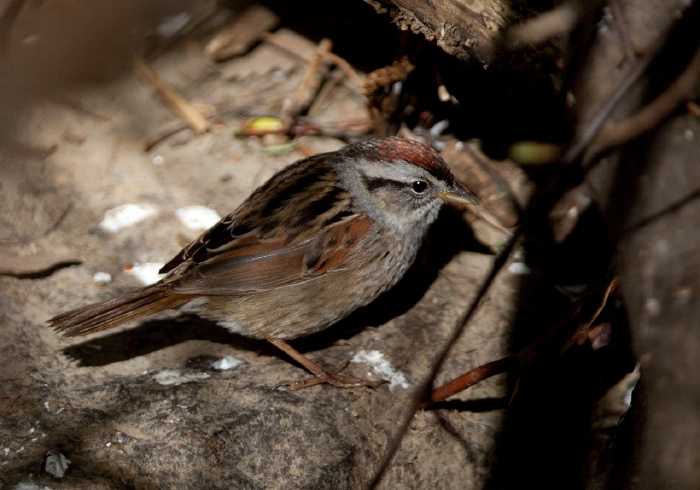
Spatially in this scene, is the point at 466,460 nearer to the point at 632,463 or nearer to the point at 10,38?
the point at 632,463

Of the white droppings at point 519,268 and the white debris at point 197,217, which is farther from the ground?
the white droppings at point 519,268

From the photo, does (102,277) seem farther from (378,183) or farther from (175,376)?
(378,183)

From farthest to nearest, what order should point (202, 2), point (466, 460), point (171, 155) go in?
point (202, 2) → point (171, 155) → point (466, 460)

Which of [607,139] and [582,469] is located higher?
[607,139]

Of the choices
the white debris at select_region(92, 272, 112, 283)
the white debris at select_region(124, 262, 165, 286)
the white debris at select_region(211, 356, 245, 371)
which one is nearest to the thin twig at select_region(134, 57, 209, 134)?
the white debris at select_region(124, 262, 165, 286)

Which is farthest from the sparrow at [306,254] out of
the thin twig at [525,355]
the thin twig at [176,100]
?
the thin twig at [176,100]

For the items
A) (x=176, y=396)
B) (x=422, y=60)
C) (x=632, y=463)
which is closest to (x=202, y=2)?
(x=422, y=60)

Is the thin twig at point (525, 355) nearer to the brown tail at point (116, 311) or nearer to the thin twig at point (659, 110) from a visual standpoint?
the brown tail at point (116, 311)

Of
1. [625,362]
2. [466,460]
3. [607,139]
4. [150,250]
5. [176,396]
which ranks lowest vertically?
[150,250]
